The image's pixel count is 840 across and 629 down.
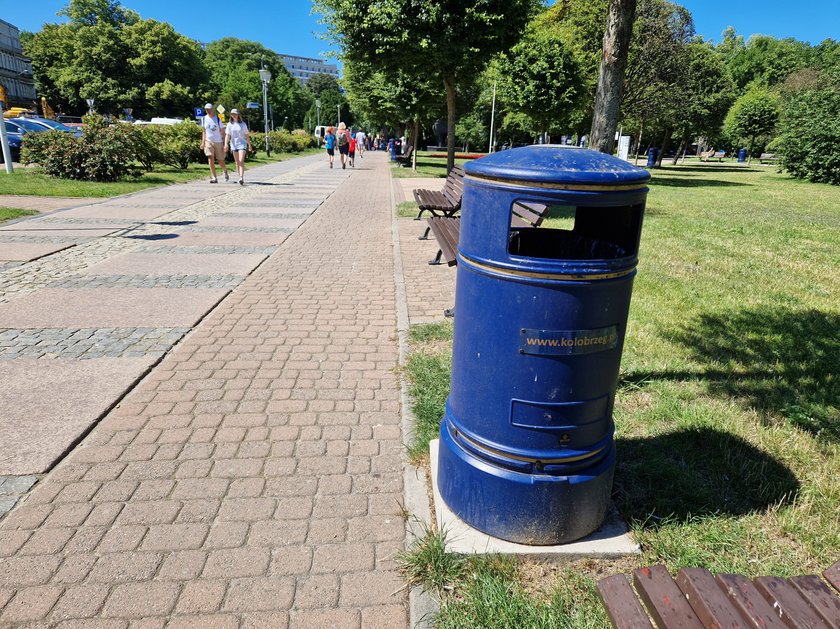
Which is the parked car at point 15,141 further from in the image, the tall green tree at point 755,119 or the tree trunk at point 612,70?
the tall green tree at point 755,119

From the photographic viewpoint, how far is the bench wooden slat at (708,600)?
175cm

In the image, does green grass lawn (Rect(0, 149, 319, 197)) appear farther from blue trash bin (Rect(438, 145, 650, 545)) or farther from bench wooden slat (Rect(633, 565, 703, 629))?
bench wooden slat (Rect(633, 565, 703, 629))

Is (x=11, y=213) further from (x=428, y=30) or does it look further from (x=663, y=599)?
(x=663, y=599)

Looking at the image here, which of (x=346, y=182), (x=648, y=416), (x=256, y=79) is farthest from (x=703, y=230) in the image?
(x=256, y=79)

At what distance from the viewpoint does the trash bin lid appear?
205 cm

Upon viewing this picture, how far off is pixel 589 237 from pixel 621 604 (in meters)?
1.64

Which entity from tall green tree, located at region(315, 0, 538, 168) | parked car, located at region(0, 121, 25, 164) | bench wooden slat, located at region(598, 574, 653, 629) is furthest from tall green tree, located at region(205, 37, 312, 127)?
bench wooden slat, located at region(598, 574, 653, 629)

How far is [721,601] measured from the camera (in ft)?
5.97

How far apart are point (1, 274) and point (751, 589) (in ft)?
25.7

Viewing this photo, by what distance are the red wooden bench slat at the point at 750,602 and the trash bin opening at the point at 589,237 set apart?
1.22 meters

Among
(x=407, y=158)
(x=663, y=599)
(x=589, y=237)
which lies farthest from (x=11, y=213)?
(x=407, y=158)

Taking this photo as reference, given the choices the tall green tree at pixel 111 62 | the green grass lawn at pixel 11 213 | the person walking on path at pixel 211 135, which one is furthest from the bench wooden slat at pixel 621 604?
the tall green tree at pixel 111 62

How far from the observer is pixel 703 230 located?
10.5 m

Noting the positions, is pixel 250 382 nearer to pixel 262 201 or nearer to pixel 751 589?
pixel 751 589
